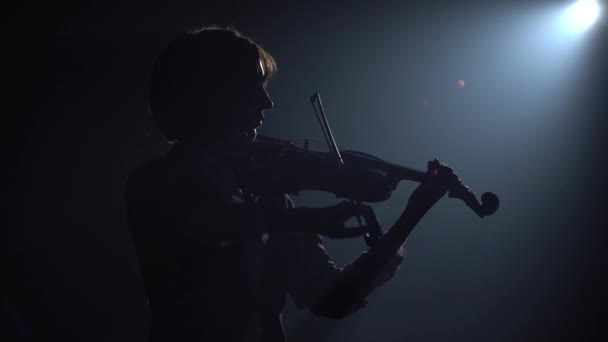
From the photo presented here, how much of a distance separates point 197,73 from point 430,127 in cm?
297

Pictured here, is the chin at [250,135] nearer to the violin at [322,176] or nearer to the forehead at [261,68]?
the violin at [322,176]

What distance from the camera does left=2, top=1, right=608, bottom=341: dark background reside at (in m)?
2.75

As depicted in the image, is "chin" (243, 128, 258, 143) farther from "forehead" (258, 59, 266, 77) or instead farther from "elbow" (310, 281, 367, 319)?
"elbow" (310, 281, 367, 319)

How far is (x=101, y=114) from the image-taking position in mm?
2801

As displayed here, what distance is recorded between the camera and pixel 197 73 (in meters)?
1.09

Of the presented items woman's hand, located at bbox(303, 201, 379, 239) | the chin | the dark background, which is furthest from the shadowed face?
the dark background

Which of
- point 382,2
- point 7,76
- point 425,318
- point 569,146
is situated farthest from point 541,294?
point 7,76

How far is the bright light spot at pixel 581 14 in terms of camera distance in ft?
10.7

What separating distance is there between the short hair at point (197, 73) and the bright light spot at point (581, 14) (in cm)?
323

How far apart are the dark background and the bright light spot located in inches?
4.0

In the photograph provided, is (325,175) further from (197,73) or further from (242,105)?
(197,73)

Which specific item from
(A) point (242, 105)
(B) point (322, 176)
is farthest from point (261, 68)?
(B) point (322, 176)

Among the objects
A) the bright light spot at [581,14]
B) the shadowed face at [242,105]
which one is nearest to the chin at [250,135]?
the shadowed face at [242,105]

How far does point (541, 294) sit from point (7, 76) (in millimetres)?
4322
